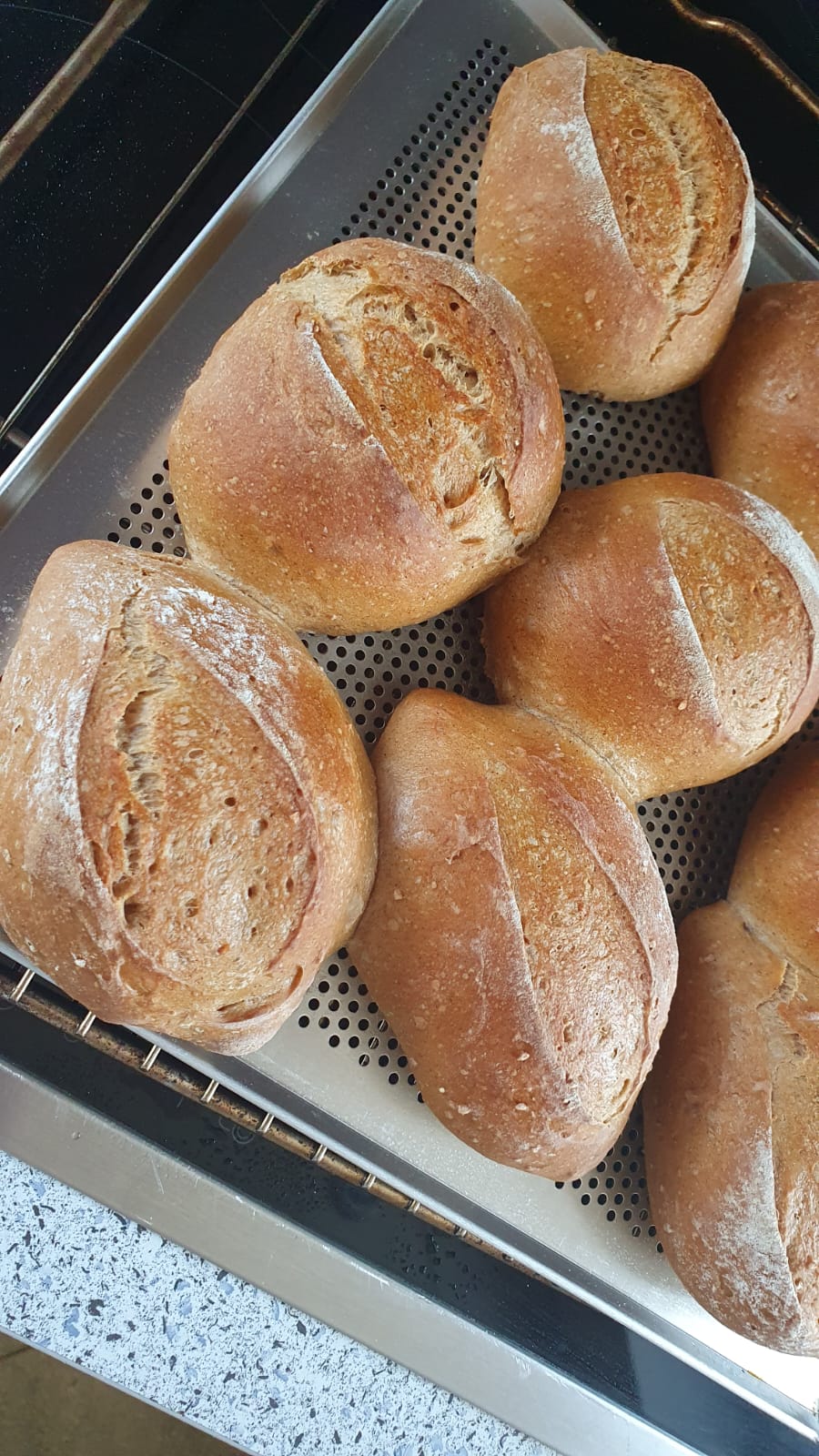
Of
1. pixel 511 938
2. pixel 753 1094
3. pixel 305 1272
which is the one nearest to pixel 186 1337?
pixel 305 1272

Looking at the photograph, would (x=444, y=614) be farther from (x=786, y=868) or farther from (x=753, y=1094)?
(x=753, y=1094)

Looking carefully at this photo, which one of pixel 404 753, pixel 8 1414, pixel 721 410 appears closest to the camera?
pixel 404 753

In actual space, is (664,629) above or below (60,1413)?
above

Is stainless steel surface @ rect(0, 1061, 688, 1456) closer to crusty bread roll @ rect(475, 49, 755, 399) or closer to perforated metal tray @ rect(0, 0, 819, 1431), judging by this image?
perforated metal tray @ rect(0, 0, 819, 1431)

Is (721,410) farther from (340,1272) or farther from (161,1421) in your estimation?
(161,1421)

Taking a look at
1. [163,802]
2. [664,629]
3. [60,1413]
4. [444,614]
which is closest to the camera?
[163,802]

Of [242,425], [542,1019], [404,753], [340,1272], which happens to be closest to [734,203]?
[242,425]

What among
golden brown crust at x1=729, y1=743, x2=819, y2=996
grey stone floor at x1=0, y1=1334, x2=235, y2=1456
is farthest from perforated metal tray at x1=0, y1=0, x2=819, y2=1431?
grey stone floor at x1=0, y1=1334, x2=235, y2=1456
